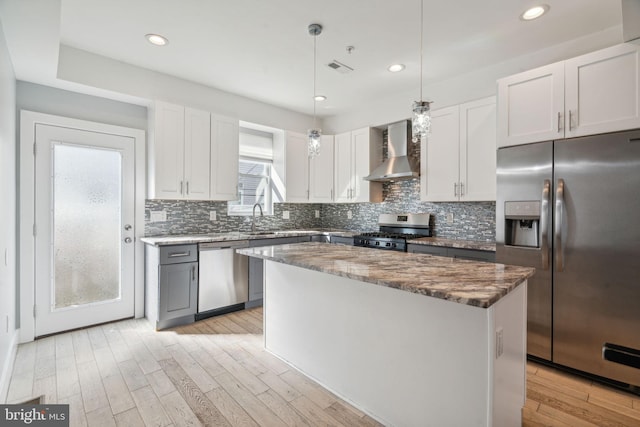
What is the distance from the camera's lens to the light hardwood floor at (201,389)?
5.95 feet

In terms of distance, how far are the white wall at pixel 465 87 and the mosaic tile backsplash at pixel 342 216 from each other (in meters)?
0.99

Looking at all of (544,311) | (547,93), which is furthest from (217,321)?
(547,93)

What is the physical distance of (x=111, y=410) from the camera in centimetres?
187

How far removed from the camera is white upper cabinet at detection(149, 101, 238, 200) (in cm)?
332

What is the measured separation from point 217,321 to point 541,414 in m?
2.90

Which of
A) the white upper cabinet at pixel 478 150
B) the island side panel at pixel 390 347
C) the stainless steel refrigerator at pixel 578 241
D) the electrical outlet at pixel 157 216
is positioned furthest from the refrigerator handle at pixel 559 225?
the electrical outlet at pixel 157 216

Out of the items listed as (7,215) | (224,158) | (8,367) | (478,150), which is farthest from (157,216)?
(478,150)

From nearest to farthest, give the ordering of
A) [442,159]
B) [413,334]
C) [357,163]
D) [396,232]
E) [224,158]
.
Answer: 1. [413,334]
2. [442,159]
3. [224,158]
4. [396,232]
5. [357,163]

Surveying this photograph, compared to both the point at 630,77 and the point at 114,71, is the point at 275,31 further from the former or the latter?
the point at 630,77

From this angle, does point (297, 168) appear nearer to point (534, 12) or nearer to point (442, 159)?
point (442, 159)

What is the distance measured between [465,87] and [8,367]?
482cm

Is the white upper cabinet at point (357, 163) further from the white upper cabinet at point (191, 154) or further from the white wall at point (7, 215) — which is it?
the white wall at point (7, 215)

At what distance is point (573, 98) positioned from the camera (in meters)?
2.29

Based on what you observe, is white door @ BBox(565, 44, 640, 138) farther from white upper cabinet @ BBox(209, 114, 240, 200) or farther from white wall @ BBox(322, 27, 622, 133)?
white upper cabinet @ BBox(209, 114, 240, 200)
